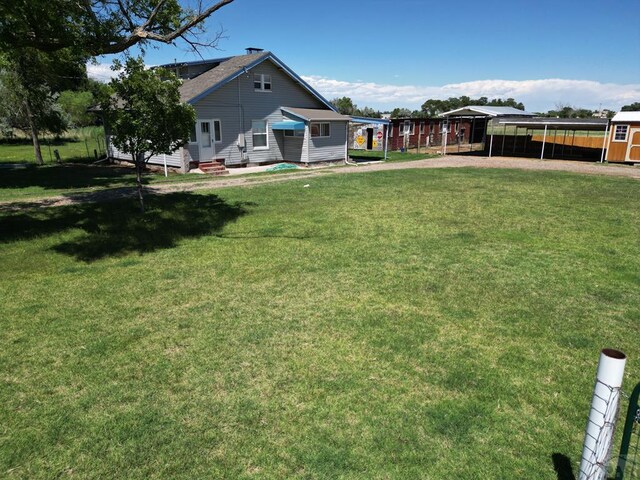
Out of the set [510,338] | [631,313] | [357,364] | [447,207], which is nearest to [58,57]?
[447,207]

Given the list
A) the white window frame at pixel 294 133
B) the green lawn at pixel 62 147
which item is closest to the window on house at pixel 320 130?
the white window frame at pixel 294 133

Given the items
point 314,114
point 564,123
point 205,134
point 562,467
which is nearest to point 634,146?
point 564,123

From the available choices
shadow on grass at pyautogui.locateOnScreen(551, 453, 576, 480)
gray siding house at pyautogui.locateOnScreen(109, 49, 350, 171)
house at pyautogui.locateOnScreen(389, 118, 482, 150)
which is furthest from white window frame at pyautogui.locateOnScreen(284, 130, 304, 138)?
shadow on grass at pyautogui.locateOnScreen(551, 453, 576, 480)

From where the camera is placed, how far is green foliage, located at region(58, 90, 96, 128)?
52.8 metres

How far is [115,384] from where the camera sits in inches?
172

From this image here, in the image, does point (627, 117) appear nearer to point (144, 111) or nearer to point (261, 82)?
point (261, 82)

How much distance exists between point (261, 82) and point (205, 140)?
498 centimetres

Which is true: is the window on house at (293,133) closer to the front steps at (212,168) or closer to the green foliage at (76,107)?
the front steps at (212,168)

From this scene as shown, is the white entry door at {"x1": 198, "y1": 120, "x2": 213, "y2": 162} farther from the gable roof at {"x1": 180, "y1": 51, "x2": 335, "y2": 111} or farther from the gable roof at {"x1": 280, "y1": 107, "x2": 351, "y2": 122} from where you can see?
the gable roof at {"x1": 280, "y1": 107, "x2": 351, "y2": 122}

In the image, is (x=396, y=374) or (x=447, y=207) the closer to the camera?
(x=396, y=374)

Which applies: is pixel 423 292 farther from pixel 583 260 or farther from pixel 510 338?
pixel 583 260

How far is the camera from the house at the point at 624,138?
26.1 metres

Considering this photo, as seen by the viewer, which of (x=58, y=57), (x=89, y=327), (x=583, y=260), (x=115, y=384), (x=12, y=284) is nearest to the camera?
(x=115, y=384)

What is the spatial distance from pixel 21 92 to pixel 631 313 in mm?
27666
